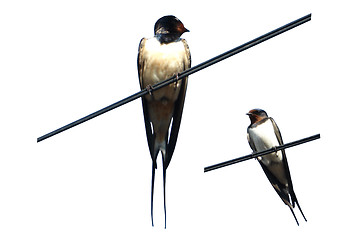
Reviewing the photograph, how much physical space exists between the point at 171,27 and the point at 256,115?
1786mm

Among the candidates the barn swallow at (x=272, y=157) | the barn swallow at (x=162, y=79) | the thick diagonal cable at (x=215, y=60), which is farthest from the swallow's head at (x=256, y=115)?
the thick diagonal cable at (x=215, y=60)

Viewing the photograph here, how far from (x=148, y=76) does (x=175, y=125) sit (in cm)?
43

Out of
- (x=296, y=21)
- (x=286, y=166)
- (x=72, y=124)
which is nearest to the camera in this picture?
(x=296, y=21)

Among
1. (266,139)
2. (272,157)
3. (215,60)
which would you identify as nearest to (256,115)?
(266,139)

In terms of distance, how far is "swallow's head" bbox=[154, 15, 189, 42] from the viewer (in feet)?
15.4

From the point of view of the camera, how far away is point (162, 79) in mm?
4609

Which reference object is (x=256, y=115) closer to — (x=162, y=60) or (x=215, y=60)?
(x=162, y=60)

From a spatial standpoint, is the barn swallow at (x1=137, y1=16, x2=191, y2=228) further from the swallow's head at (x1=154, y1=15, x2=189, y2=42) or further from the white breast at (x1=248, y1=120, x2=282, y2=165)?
the white breast at (x1=248, y1=120, x2=282, y2=165)

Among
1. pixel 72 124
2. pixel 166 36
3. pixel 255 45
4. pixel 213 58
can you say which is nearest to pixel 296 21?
pixel 255 45

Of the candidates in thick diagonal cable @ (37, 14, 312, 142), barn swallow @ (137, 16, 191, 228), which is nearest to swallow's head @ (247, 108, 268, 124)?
barn swallow @ (137, 16, 191, 228)

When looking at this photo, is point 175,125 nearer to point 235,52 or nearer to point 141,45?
point 141,45

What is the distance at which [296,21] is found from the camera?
2.86m

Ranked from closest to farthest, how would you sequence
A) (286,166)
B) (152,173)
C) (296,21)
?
(296,21), (152,173), (286,166)

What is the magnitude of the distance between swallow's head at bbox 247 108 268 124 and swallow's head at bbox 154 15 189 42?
170 centimetres
